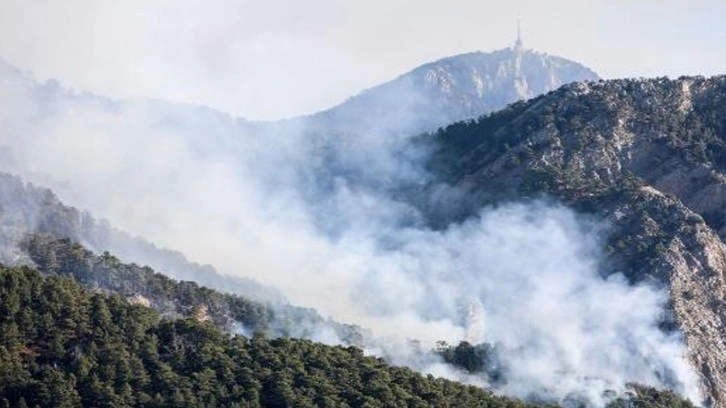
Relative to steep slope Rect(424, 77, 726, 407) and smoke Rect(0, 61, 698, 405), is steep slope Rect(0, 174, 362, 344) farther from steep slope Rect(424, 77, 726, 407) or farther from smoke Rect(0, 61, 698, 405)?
steep slope Rect(424, 77, 726, 407)

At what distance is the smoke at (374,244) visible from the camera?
12206 cm

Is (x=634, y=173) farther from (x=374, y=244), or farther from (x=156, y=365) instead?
(x=156, y=365)

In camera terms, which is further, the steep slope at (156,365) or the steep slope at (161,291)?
the steep slope at (161,291)

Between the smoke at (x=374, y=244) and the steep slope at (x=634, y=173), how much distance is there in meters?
2.16

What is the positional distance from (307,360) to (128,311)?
462 inches

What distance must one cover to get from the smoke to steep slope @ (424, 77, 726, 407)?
216cm

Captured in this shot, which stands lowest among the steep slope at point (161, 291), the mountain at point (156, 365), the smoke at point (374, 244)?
the mountain at point (156, 365)

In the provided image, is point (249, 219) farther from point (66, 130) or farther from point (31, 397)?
point (31, 397)

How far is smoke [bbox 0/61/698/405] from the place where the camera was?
12206cm

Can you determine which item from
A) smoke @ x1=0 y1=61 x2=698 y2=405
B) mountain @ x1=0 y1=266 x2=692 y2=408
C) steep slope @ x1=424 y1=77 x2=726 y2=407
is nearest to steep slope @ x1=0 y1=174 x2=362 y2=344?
→ smoke @ x1=0 y1=61 x2=698 y2=405

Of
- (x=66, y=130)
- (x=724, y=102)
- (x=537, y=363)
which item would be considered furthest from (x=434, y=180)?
(x=66, y=130)

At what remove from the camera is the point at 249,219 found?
162250mm

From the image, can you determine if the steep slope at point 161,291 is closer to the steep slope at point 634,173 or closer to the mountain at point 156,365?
the mountain at point 156,365

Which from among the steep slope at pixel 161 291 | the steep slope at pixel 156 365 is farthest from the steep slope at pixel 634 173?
the steep slope at pixel 156 365
